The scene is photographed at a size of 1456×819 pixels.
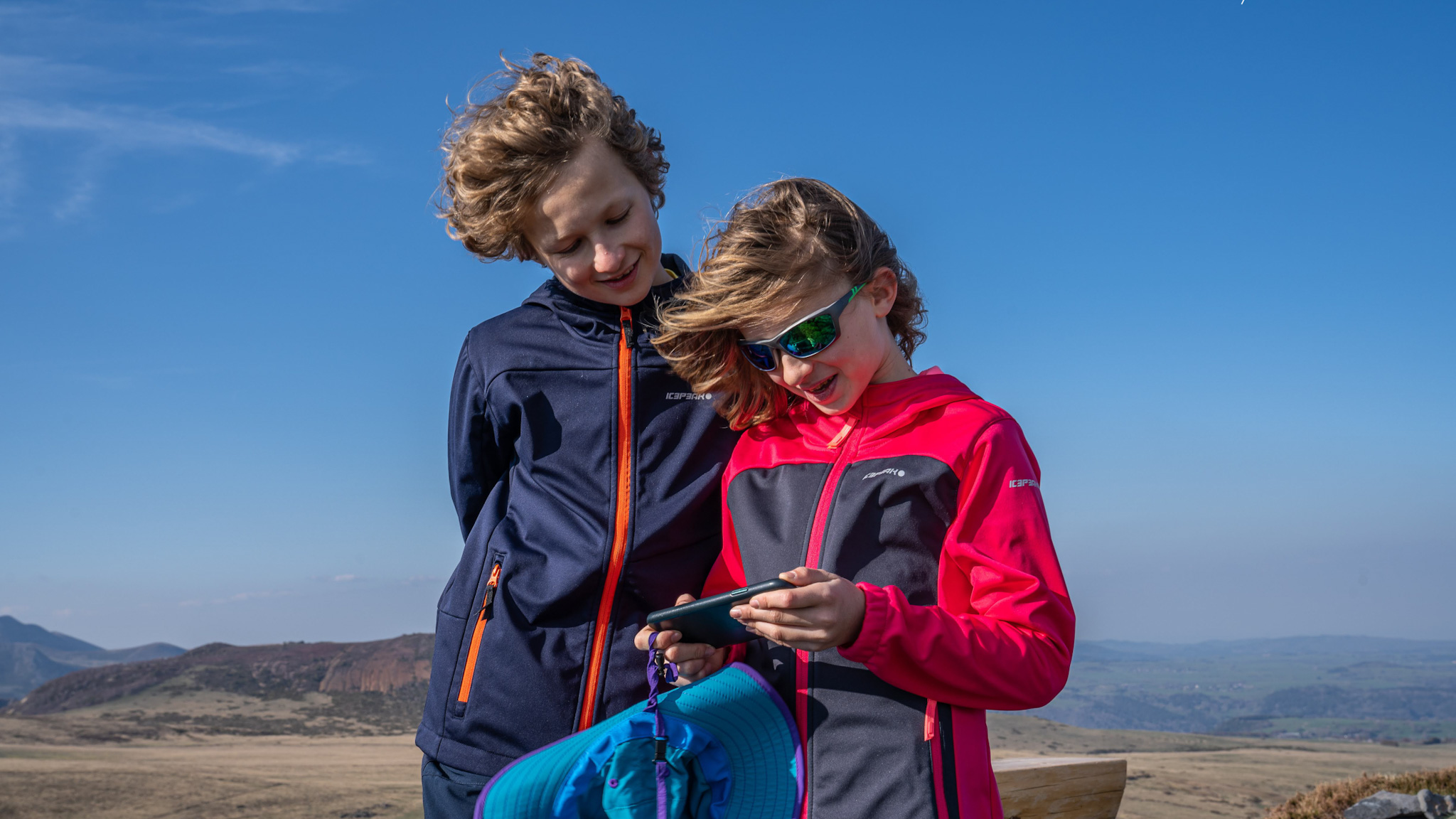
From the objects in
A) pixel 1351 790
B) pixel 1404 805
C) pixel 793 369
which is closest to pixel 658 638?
pixel 793 369

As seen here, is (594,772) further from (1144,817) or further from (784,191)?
(1144,817)

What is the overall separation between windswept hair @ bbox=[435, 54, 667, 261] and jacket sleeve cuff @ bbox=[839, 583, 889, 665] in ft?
4.45

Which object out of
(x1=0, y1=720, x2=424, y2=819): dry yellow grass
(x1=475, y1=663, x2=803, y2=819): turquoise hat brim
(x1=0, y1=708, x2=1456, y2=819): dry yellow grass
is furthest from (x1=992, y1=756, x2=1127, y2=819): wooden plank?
(x1=0, y1=720, x2=424, y2=819): dry yellow grass

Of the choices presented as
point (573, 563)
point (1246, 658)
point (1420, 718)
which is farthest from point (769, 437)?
point (1246, 658)

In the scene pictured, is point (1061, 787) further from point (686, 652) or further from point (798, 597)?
point (798, 597)

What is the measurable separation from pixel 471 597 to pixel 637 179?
47.9 inches

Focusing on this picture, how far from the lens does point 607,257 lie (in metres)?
2.44

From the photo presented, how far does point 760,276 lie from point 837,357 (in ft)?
0.89

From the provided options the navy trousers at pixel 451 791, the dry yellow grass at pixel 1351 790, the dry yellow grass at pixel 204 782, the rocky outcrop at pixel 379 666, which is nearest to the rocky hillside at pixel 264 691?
the rocky outcrop at pixel 379 666

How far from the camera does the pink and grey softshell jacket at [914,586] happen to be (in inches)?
72.7

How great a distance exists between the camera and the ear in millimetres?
2373

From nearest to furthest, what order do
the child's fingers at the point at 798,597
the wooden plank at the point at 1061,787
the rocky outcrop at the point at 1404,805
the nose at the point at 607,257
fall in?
the child's fingers at the point at 798,597
the nose at the point at 607,257
the wooden plank at the point at 1061,787
the rocky outcrop at the point at 1404,805

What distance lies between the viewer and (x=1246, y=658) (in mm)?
142500

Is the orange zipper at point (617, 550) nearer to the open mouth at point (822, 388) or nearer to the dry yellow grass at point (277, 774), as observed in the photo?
the open mouth at point (822, 388)
